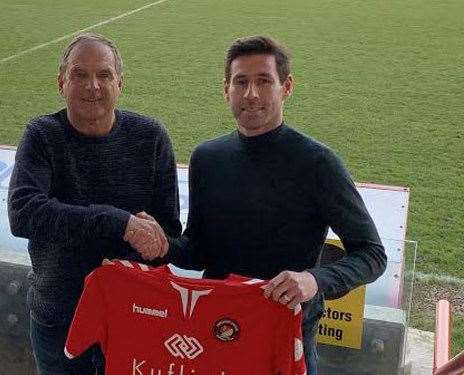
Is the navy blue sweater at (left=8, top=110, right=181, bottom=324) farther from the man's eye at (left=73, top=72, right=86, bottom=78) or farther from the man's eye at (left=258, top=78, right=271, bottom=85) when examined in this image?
the man's eye at (left=258, top=78, right=271, bottom=85)

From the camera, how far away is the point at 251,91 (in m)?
1.49

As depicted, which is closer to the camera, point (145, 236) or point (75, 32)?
point (145, 236)

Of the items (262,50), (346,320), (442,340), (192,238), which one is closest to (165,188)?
(192,238)

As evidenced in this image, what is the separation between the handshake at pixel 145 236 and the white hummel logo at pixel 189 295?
90 millimetres

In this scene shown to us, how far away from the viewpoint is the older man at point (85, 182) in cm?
150

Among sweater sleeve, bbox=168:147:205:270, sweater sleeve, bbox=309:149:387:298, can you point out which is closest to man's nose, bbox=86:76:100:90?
sweater sleeve, bbox=168:147:205:270

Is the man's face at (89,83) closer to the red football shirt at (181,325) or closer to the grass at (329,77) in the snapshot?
the red football shirt at (181,325)

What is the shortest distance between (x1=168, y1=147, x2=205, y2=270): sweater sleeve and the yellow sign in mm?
636

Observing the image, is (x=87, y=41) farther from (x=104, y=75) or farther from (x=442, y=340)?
(x=442, y=340)

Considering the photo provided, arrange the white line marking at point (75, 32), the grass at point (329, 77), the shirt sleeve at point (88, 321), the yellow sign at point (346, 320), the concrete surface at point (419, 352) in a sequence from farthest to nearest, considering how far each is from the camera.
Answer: the white line marking at point (75, 32), the grass at point (329, 77), the concrete surface at point (419, 352), the yellow sign at point (346, 320), the shirt sleeve at point (88, 321)

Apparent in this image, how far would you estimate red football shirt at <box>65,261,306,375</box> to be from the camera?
1.46 metres

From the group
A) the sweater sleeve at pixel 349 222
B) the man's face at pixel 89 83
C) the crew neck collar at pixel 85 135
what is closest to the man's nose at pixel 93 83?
the man's face at pixel 89 83

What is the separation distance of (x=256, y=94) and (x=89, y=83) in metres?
0.38

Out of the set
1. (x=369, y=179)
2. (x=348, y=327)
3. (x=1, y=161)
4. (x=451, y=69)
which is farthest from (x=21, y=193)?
(x=451, y=69)
